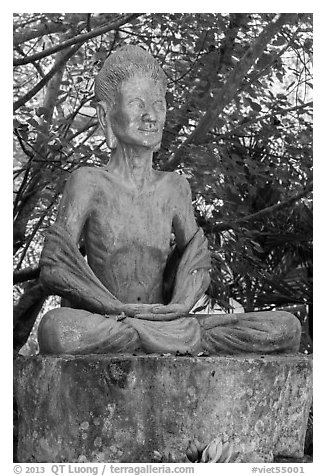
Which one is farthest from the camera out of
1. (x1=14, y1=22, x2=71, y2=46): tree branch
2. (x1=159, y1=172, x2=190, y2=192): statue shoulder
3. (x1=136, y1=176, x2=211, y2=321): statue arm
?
(x1=14, y1=22, x2=71, y2=46): tree branch

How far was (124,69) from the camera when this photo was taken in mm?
5613

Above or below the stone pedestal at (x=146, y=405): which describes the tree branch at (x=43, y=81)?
above

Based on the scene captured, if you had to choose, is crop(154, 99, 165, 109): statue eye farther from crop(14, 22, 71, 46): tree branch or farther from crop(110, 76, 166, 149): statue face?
crop(14, 22, 71, 46): tree branch

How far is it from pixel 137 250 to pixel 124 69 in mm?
987

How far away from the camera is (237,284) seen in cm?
890

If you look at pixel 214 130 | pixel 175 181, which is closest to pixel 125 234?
pixel 175 181

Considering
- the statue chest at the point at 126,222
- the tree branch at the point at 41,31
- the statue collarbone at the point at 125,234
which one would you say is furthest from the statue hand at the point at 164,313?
the tree branch at the point at 41,31

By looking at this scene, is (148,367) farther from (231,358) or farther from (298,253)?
(298,253)

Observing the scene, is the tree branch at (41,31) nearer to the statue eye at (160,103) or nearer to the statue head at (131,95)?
the statue head at (131,95)

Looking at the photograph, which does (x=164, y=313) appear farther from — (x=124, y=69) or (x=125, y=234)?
(x=124, y=69)

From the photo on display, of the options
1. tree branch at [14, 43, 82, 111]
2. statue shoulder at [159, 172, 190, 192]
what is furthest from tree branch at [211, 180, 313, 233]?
tree branch at [14, 43, 82, 111]

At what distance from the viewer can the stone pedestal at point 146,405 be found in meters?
4.80

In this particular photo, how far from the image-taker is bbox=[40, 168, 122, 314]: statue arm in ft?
17.1

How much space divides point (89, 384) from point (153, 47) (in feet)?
13.2
